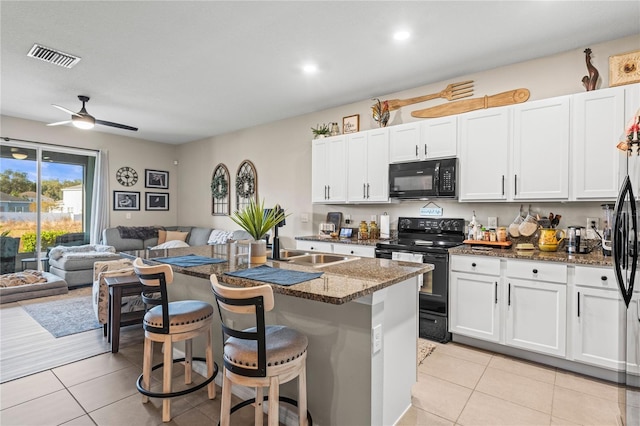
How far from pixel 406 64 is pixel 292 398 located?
3.20 metres

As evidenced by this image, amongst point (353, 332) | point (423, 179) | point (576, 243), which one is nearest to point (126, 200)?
point (423, 179)

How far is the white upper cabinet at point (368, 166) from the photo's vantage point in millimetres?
3994

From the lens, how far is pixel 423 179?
3.63 m

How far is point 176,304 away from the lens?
7.25 feet

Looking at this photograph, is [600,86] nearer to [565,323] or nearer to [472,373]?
[565,323]

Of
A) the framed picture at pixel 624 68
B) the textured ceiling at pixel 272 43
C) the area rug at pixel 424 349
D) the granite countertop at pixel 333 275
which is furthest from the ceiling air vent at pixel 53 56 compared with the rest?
the framed picture at pixel 624 68

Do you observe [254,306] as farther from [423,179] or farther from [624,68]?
[624,68]

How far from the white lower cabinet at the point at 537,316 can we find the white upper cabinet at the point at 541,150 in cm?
84

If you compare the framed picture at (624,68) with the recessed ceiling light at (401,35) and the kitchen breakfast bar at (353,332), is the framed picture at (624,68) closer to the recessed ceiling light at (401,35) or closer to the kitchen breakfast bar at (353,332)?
the recessed ceiling light at (401,35)

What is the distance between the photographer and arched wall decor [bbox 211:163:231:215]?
257 inches

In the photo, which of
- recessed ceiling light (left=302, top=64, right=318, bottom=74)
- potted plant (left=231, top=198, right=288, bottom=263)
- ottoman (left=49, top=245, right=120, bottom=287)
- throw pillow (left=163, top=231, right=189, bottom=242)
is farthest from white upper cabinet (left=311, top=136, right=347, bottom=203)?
ottoman (left=49, top=245, right=120, bottom=287)

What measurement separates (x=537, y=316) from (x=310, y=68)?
3176 mm

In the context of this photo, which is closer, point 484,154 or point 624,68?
point 624,68

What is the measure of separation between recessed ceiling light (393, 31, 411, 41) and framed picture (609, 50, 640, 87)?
5.69ft
